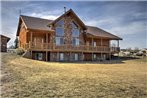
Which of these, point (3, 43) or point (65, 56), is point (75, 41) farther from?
point (3, 43)

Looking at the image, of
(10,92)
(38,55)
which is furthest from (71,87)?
(38,55)

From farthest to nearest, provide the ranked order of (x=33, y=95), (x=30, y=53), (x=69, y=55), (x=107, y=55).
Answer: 1. (x=107, y=55)
2. (x=69, y=55)
3. (x=30, y=53)
4. (x=33, y=95)

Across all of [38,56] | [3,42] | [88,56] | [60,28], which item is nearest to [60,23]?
[60,28]

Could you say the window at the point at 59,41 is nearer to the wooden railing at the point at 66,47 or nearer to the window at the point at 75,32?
the wooden railing at the point at 66,47

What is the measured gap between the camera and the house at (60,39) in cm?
2850

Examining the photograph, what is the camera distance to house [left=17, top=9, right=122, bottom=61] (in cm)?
2850

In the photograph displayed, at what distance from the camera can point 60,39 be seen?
104 ft

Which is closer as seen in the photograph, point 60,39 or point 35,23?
point 35,23

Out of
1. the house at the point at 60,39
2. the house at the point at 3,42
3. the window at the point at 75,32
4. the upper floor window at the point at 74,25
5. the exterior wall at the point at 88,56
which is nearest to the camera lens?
the house at the point at 60,39

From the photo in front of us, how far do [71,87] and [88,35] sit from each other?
2352 centimetres

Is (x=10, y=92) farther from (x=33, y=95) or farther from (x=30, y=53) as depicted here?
(x=30, y=53)

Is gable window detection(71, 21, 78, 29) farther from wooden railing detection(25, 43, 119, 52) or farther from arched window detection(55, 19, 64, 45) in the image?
wooden railing detection(25, 43, 119, 52)

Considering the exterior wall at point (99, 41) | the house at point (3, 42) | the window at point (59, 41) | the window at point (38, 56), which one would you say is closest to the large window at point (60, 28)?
the window at point (59, 41)

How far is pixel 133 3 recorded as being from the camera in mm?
16797
